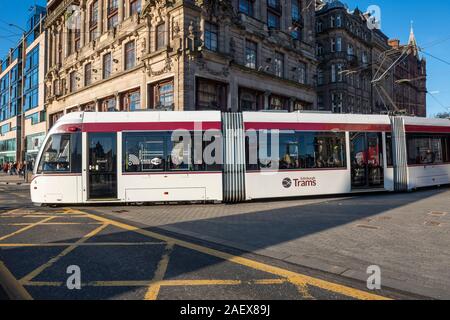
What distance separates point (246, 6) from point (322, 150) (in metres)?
21.0

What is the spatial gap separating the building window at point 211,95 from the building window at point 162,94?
210 centimetres

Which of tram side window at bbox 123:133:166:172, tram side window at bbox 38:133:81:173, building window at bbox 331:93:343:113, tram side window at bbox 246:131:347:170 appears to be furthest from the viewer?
building window at bbox 331:93:343:113

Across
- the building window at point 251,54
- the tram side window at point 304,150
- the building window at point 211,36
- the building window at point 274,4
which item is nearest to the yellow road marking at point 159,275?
the tram side window at point 304,150

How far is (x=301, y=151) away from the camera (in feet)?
40.7

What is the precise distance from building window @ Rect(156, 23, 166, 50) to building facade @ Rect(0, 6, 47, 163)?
83.6 feet

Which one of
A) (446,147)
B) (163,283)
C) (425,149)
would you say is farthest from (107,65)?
(163,283)

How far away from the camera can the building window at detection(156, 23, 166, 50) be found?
24.6m

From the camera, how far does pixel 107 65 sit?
31.7 m

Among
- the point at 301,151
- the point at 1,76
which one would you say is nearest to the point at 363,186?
the point at 301,151

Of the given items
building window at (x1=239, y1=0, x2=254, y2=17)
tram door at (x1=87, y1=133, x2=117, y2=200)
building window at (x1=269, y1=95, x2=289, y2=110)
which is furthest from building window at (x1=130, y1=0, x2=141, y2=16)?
tram door at (x1=87, y1=133, x2=117, y2=200)

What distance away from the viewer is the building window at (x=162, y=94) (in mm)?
23962

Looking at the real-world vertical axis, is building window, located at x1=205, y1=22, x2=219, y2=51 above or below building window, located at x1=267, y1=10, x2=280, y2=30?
below

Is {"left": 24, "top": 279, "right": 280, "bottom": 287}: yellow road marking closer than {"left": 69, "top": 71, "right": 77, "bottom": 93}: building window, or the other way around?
{"left": 24, "top": 279, "right": 280, "bottom": 287}: yellow road marking

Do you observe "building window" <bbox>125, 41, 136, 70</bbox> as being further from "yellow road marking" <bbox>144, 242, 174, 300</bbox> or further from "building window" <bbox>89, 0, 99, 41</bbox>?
"yellow road marking" <bbox>144, 242, 174, 300</bbox>
